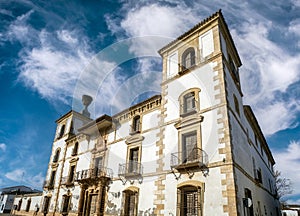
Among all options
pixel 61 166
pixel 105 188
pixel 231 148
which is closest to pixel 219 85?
pixel 231 148

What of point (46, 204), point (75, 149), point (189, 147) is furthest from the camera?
point (46, 204)

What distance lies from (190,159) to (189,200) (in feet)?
7.03

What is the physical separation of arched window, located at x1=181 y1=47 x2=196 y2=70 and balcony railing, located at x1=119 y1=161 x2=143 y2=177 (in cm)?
789

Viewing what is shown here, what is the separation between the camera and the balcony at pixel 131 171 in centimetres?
1459

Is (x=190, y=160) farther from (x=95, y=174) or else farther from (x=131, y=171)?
(x=95, y=174)

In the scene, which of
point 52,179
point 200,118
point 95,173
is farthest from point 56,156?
point 200,118

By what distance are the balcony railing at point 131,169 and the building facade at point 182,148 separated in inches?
2.8

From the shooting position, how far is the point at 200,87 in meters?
13.5

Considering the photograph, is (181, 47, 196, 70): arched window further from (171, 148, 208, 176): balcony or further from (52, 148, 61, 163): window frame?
(52, 148, 61, 163): window frame

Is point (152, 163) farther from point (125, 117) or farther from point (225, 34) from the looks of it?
point (225, 34)

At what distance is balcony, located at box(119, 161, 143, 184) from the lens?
574 inches

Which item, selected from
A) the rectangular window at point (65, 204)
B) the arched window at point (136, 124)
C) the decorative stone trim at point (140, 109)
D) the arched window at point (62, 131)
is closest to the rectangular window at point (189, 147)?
the decorative stone trim at point (140, 109)

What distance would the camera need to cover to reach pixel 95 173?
18.8 metres

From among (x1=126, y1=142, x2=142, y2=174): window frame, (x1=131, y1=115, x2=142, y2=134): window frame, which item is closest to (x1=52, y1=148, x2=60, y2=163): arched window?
(x1=126, y1=142, x2=142, y2=174): window frame
